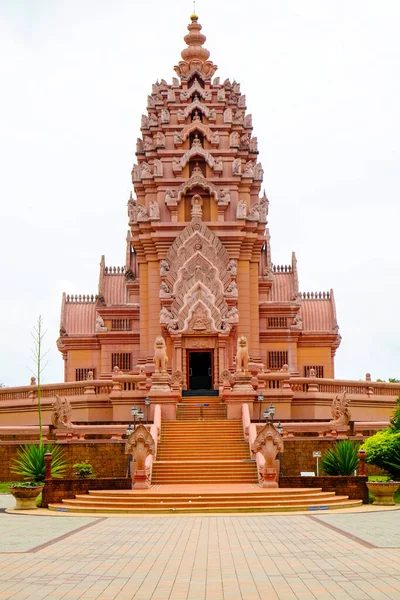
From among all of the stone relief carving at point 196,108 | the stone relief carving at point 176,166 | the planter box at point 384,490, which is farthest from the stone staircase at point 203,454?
the stone relief carving at point 196,108

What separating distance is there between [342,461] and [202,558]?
14.6m

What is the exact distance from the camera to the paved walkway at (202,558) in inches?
477

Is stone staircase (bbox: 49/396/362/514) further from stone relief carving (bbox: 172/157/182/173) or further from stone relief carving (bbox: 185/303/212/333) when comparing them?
stone relief carving (bbox: 172/157/182/173)

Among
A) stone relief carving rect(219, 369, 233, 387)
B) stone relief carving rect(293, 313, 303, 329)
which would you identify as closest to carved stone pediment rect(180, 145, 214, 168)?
stone relief carving rect(293, 313, 303, 329)

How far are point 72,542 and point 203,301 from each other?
26663 millimetres

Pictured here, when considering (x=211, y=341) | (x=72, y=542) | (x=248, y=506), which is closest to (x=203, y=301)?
(x=211, y=341)

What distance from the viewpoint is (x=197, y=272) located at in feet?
145

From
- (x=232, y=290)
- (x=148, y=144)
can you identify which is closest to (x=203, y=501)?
(x=232, y=290)

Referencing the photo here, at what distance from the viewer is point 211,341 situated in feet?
143

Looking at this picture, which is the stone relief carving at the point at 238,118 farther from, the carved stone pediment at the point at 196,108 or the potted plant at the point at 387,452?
the potted plant at the point at 387,452

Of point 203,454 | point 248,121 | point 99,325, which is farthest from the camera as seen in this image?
point 248,121

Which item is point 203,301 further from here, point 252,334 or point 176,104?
point 176,104

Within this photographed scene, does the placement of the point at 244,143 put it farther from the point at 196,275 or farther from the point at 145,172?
the point at 196,275

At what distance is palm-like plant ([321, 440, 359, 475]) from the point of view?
2898 cm
